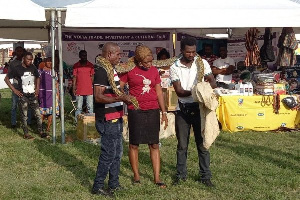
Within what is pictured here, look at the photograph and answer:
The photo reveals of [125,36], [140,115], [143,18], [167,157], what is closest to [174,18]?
[143,18]

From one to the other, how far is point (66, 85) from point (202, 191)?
24.5 feet

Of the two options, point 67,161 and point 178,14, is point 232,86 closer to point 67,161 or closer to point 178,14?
point 178,14

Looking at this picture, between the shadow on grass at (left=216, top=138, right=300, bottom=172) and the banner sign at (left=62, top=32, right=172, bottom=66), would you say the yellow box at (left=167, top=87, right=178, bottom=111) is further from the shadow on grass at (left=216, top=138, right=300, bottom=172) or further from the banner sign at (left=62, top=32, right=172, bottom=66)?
the banner sign at (left=62, top=32, right=172, bottom=66)

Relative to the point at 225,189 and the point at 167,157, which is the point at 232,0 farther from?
the point at 225,189

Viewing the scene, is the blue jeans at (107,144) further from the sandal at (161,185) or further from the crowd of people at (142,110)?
Answer: the sandal at (161,185)

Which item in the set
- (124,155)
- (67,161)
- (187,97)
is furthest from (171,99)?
(187,97)

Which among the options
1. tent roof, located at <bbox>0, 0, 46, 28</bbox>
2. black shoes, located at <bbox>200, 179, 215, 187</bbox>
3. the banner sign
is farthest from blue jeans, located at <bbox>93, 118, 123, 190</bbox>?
the banner sign

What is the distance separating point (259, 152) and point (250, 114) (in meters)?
2.09

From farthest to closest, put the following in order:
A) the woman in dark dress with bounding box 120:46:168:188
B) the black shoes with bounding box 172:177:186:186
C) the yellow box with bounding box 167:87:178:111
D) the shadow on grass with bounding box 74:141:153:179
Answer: the yellow box with bounding box 167:87:178:111
the shadow on grass with bounding box 74:141:153:179
the black shoes with bounding box 172:177:186:186
the woman in dark dress with bounding box 120:46:168:188

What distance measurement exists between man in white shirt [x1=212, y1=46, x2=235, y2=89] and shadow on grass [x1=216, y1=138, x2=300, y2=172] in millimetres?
1782

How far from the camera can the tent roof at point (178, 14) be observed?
25.3ft

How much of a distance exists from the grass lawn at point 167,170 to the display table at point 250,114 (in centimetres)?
39

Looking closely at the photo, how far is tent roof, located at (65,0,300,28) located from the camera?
7.70 m

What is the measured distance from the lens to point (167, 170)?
255 inches
